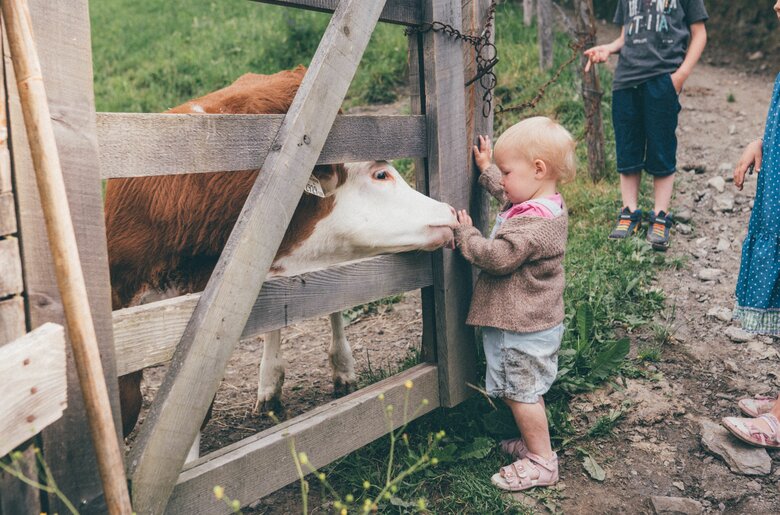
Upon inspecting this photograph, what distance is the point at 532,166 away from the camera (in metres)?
2.62

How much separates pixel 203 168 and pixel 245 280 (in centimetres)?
33

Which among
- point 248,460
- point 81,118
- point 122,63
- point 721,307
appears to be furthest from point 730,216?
point 122,63

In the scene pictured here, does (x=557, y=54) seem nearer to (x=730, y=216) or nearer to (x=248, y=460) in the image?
(x=730, y=216)

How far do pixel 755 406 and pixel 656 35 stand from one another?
2451 millimetres

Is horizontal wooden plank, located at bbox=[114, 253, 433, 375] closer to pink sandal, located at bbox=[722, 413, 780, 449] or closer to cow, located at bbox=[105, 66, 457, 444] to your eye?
cow, located at bbox=[105, 66, 457, 444]

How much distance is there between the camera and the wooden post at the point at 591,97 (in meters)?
5.02

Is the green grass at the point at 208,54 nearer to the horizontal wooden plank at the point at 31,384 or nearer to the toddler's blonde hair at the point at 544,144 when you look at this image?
the toddler's blonde hair at the point at 544,144

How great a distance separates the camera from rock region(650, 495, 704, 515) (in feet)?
8.14

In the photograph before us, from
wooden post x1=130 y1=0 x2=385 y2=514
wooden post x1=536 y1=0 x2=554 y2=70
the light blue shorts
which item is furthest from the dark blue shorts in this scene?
wooden post x1=536 y1=0 x2=554 y2=70

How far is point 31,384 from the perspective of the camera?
1.38 meters

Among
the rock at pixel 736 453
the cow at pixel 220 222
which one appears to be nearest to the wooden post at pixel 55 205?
the cow at pixel 220 222

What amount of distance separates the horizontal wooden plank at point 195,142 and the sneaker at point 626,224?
250 cm

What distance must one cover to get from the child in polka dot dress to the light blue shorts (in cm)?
79

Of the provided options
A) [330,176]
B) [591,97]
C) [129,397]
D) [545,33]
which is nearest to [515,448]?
[330,176]
